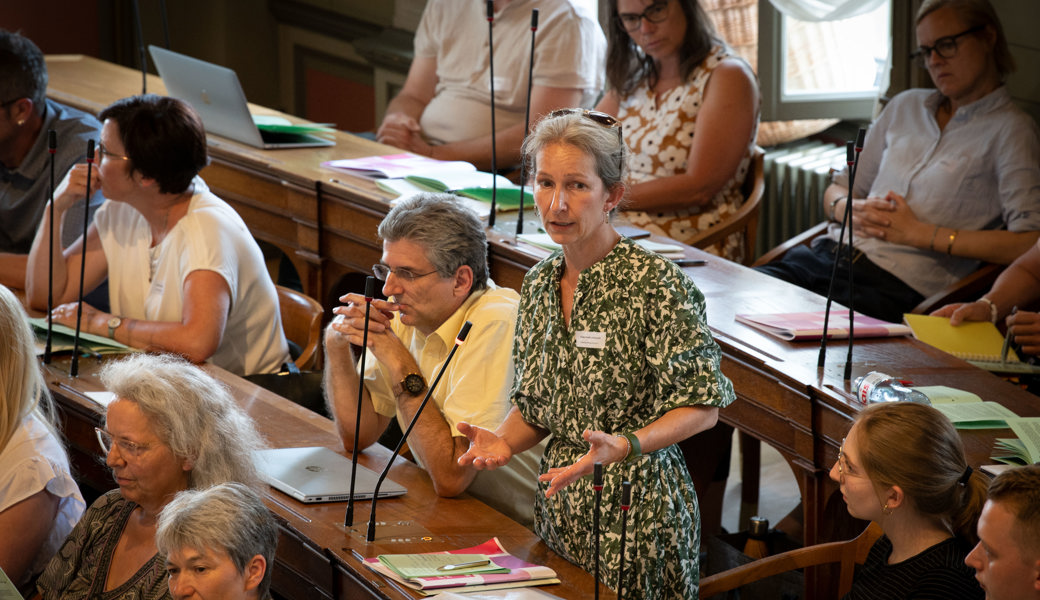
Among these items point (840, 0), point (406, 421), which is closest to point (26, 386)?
point (406, 421)

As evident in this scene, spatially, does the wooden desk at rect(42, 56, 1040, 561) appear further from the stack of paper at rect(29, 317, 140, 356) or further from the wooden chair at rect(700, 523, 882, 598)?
the stack of paper at rect(29, 317, 140, 356)

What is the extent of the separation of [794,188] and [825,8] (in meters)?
0.75

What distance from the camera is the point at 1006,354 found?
2.84 meters

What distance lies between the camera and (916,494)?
1.93 metres

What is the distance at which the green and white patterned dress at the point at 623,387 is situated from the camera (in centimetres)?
198

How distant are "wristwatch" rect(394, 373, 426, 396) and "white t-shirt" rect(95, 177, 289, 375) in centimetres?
81

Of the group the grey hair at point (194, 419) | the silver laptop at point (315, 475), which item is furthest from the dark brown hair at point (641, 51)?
the grey hair at point (194, 419)

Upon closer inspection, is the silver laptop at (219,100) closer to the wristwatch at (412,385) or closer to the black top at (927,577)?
the wristwatch at (412,385)

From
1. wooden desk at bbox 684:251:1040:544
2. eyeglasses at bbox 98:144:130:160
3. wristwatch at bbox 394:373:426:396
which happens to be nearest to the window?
wooden desk at bbox 684:251:1040:544

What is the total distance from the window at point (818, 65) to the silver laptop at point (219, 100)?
6.17ft

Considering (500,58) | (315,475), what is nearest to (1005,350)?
(315,475)

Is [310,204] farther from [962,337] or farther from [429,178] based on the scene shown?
[962,337]

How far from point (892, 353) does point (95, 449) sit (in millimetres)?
1750

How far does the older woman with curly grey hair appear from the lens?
7.32 feet
